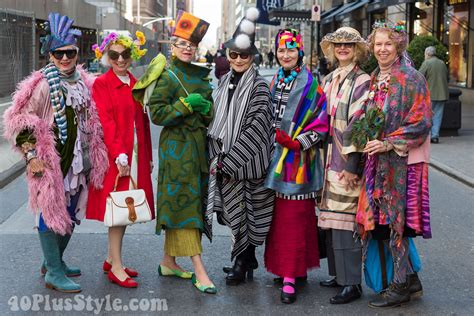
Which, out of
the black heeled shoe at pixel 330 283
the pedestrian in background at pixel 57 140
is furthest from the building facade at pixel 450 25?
the pedestrian in background at pixel 57 140

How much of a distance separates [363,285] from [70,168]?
7.77 ft

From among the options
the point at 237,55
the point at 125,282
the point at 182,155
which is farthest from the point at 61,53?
the point at 125,282

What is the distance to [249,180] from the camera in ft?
16.6

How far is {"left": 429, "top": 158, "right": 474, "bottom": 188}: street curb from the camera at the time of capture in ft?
31.9

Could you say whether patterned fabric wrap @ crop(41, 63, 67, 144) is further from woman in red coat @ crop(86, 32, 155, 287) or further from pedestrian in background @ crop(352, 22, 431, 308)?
pedestrian in background @ crop(352, 22, 431, 308)

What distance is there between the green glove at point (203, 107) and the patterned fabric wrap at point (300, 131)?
53 cm

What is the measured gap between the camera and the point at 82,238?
6.66m

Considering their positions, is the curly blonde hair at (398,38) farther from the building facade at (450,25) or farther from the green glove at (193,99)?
the building facade at (450,25)

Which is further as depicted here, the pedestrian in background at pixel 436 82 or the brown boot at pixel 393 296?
the pedestrian in background at pixel 436 82

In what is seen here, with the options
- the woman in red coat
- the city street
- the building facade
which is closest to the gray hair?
the building facade

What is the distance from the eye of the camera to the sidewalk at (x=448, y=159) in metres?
9.91

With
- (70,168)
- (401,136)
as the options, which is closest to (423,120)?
(401,136)

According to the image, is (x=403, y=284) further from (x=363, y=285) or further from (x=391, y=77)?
(x=391, y=77)

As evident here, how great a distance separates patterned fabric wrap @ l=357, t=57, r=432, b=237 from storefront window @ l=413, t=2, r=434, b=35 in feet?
67.3
